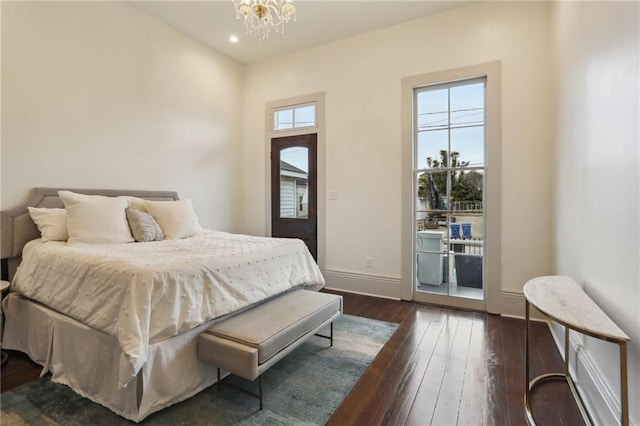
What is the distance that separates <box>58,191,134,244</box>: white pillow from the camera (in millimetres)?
2488

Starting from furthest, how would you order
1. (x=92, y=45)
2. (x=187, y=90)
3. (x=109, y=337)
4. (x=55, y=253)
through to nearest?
(x=187, y=90) → (x=92, y=45) → (x=55, y=253) → (x=109, y=337)

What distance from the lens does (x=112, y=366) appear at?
5.65 ft

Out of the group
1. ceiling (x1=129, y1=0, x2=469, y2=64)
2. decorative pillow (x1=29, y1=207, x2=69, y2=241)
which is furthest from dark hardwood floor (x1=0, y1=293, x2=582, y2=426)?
ceiling (x1=129, y1=0, x2=469, y2=64)

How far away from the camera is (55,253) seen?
2146 millimetres

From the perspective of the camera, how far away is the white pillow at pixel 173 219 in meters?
3.04

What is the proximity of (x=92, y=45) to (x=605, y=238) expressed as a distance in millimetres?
4330

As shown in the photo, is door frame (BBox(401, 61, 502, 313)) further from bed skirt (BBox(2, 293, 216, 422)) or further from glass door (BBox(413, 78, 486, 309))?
bed skirt (BBox(2, 293, 216, 422))

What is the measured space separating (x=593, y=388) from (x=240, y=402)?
190 cm

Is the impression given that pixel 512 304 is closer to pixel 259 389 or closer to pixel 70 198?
pixel 259 389

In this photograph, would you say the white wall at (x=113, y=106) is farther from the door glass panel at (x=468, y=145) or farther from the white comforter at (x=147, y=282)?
the door glass panel at (x=468, y=145)

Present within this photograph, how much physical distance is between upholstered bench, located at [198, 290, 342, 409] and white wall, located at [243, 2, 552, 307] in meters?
1.81

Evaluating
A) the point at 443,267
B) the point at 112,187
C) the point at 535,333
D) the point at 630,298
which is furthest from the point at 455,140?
the point at 112,187

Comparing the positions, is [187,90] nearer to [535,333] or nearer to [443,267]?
[443,267]

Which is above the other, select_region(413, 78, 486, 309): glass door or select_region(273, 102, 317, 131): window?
select_region(273, 102, 317, 131): window
